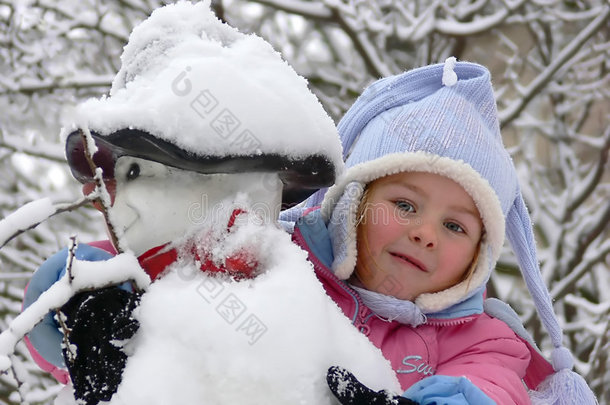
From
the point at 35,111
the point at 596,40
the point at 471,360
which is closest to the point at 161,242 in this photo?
the point at 471,360

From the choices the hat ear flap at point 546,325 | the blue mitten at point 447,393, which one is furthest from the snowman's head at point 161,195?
the hat ear flap at point 546,325

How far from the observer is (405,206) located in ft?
3.58

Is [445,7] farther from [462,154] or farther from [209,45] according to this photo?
[209,45]

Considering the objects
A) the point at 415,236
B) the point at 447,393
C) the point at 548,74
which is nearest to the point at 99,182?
the point at 447,393

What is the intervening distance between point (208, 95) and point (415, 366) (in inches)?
23.3

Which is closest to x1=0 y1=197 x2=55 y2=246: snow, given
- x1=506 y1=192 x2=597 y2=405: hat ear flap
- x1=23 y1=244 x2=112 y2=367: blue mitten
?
x1=23 y1=244 x2=112 y2=367: blue mitten

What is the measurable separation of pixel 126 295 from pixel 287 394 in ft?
0.70

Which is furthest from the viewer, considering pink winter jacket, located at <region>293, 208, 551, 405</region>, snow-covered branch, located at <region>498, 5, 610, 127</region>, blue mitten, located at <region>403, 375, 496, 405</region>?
snow-covered branch, located at <region>498, 5, 610, 127</region>

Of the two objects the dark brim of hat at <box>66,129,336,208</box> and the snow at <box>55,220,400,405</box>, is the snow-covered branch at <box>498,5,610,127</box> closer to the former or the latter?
the dark brim of hat at <box>66,129,336,208</box>

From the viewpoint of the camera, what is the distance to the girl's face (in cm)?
106

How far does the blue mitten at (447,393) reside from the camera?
75 centimetres

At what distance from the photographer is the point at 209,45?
2.34ft

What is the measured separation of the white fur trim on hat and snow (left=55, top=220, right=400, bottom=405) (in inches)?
16.2

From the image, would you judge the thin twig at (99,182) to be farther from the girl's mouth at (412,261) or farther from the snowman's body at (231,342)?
the girl's mouth at (412,261)
